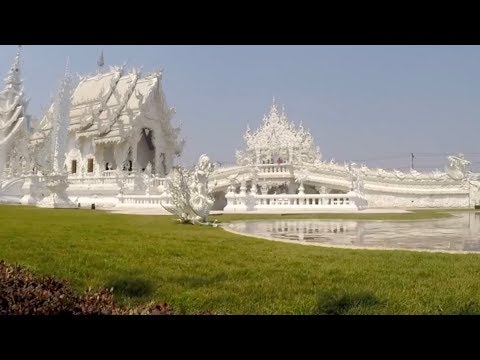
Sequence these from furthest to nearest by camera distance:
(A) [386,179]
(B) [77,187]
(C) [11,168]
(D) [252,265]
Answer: (C) [11,168], (B) [77,187], (A) [386,179], (D) [252,265]

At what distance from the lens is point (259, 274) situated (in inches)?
188

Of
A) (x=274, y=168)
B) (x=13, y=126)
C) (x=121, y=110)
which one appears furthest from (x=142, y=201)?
(x=13, y=126)

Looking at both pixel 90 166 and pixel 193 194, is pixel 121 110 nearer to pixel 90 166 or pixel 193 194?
pixel 90 166

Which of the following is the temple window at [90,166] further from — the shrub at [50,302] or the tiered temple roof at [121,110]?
the shrub at [50,302]

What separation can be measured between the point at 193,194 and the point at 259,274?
716 centimetres

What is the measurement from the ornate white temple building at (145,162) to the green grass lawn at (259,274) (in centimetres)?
1373

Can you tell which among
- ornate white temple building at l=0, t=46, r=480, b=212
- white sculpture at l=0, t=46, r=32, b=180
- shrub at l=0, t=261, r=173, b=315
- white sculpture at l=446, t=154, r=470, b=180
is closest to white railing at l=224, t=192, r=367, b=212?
ornate white temple building at l=0, t=46, r=480, b=212

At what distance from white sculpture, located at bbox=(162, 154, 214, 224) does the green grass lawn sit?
4394mm

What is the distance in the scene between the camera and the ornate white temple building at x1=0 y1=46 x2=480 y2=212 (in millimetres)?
24891

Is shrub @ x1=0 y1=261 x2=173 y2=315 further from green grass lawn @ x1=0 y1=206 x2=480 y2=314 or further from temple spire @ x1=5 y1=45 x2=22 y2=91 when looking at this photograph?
temple spire @ x1=5 y1=45 x2=22 y2=91
